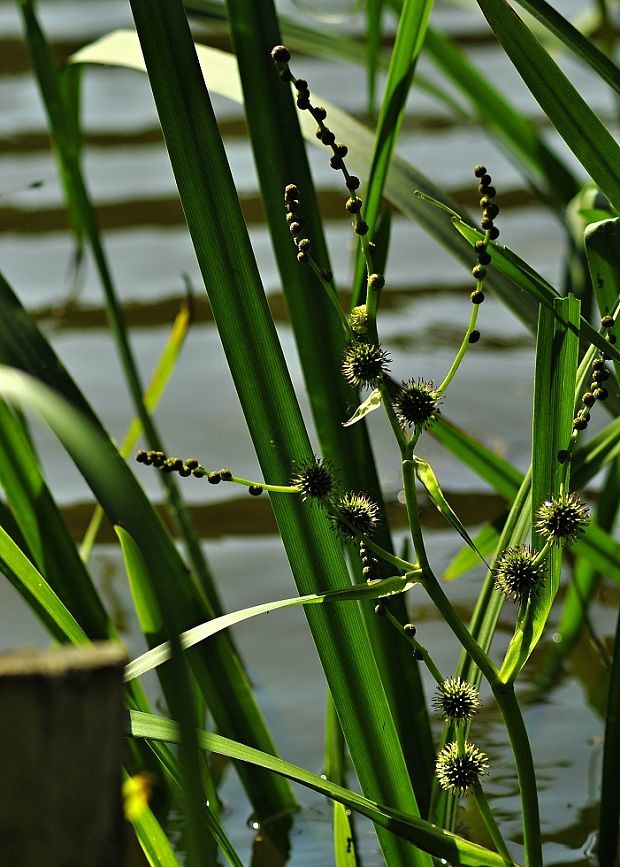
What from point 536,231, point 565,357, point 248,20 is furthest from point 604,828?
point 536,231

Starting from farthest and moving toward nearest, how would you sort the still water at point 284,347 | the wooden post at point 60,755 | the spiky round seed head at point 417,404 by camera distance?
the still water at point 284,347
the spiky round seed head at point 417,404
the wooden post at point 60,755

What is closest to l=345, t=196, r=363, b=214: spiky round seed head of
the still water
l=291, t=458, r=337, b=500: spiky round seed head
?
l=291, t=458, r=337, b=500: spiky round seed head

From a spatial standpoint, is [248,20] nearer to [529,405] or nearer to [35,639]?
[35,639]

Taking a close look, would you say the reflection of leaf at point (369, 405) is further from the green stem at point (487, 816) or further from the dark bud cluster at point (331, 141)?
the green stem at point (487, 816)

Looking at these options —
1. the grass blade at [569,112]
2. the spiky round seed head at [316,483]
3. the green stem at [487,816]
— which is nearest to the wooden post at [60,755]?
the spiky round seed head at [316,483]

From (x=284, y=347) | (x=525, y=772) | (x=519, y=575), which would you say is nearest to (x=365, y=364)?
(x=519, y=575)

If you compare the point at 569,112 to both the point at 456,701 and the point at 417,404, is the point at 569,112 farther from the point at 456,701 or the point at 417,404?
the point at 456,701
